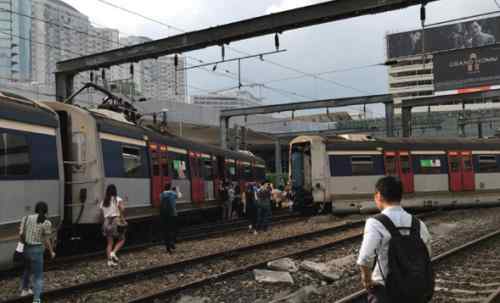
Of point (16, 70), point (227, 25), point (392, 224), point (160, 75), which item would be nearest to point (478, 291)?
point (392, 224)

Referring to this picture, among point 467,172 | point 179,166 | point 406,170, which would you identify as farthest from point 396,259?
point 467,172

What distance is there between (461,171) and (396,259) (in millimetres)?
22821

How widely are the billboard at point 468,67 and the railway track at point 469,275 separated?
20495mm

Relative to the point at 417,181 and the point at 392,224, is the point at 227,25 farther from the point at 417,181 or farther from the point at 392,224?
the point at 392,224

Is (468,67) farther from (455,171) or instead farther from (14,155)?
(14,155)

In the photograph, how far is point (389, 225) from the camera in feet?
13.2

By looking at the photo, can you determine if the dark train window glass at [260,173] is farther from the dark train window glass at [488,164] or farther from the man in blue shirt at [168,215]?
the man in blue shirt at [168,215]

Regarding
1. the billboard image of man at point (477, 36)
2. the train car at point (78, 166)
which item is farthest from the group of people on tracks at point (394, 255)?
the billboard image of man at point (477, 36)

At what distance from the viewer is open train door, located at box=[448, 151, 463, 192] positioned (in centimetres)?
2481

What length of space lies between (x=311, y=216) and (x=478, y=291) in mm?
15398

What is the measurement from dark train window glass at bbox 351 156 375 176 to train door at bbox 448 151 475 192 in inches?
167

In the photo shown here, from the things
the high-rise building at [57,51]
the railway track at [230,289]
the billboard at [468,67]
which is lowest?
the railway track at [230,289]

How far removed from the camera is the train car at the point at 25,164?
9930 millimetres

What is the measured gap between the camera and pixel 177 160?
18.6 metres
